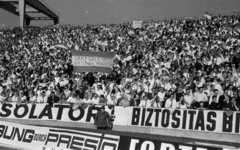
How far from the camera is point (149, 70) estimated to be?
17469 millimetres

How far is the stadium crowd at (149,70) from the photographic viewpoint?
1345 centimetres

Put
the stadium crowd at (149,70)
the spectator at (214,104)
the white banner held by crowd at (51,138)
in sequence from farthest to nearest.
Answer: the stadium crowd at (149,70) < the spectator at (214,104) < the white banner held by crowd at (51,138)

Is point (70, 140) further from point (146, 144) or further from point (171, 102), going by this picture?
point (171, 102)

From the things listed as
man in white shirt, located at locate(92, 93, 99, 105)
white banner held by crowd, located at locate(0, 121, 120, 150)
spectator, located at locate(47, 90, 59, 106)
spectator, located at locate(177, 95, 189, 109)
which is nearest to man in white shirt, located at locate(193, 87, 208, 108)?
spectator, located at locate(177, 95, 189, 109)

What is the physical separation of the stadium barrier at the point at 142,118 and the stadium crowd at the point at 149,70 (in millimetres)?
421

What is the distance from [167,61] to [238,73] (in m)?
4.64

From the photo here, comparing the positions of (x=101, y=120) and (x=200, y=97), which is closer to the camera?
(x=101, y=120)

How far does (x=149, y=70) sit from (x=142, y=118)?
478cm

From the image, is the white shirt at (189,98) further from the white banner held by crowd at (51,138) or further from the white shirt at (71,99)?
the white banner held by crowd at (51,138)

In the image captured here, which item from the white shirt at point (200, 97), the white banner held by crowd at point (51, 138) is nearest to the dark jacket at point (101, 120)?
the white banner held by crowd at point (51, 138)

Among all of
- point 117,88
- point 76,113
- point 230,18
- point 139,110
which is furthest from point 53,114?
point 230,18

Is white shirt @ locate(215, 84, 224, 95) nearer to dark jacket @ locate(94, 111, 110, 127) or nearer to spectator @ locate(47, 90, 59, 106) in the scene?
dark jacket @ locate(94, 111, 110, 127)

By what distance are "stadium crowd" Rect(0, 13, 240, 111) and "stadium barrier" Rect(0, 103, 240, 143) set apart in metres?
0.42

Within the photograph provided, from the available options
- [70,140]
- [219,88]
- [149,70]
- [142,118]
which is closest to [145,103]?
[142,118]
